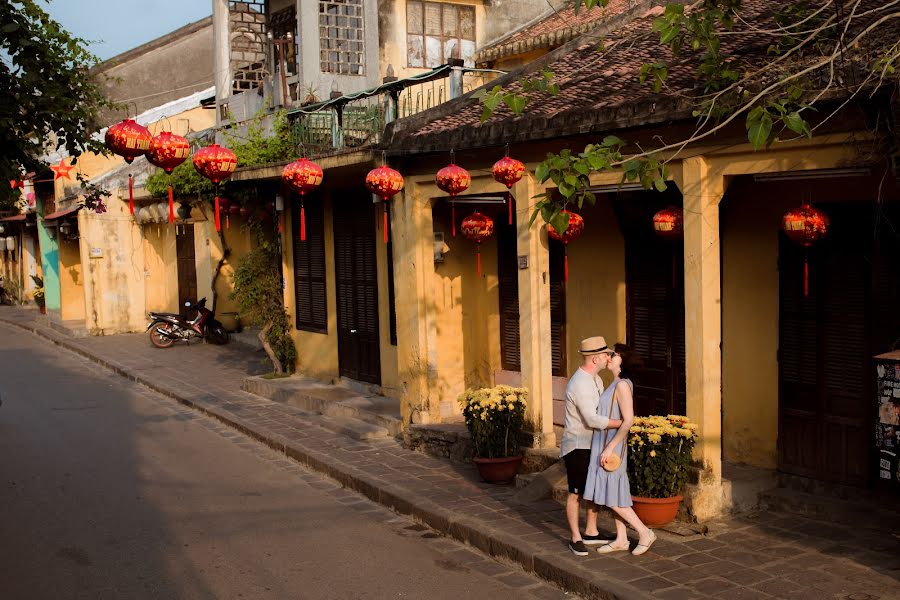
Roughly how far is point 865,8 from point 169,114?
861 inches

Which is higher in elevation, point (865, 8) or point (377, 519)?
point (865, 8)

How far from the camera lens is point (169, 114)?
26.5 meters

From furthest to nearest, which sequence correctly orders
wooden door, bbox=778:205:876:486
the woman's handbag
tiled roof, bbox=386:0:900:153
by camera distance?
Answer: wooden door, bbox=778:205:876:486
tiled roof, bbox=386:0:900:153
the woman's handbag

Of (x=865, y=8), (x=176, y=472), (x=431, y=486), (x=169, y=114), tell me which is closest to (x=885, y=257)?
(x=865, y=8)

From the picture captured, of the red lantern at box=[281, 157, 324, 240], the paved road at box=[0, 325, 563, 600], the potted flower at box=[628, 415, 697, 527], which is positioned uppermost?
the red lantern at box=[281, 157, 324, 240]

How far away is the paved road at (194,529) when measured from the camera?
7402 millimetres

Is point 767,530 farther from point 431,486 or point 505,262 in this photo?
point 505,262

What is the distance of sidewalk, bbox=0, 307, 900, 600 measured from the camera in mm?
6738

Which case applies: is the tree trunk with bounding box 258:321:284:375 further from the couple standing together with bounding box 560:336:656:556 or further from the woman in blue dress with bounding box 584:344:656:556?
the woman in blue dress with bounding box 584:344:656:556

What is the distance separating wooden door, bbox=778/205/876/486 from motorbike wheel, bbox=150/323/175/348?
647 inches

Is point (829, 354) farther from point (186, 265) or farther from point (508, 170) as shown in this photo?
point (186, 265)

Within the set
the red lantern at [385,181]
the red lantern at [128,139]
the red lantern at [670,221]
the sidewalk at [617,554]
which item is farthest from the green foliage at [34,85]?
the red lantern at [670,221]

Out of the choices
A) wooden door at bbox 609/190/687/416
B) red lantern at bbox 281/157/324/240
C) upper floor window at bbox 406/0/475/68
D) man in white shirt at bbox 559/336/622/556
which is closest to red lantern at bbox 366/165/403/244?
red lantern at bbox 281/157/324/240

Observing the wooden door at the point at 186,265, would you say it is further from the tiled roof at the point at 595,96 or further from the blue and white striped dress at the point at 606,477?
the blue and white striped dress at the point at 606,477
